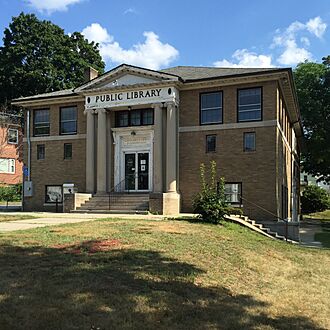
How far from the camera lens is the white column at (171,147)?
75.3 ft

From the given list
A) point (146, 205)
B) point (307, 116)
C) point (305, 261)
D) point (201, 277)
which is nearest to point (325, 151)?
point (307, 116)

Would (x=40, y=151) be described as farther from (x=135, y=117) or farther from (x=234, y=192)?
(x=234, y=192)

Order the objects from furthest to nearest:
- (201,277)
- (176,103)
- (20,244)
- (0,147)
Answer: (0,147) → (176,103) → (20,244) → (201,277)

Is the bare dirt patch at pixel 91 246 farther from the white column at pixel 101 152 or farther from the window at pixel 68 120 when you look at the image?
the window at pixel 68 120

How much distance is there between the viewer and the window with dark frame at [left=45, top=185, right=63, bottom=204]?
26.6 meters

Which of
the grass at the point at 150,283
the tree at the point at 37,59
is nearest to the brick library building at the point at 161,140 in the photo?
the grass at the point at 150,283

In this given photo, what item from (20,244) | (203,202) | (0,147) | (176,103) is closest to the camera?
(20,244)

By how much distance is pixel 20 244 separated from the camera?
9.56m

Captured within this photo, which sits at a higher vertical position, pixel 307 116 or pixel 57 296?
pixel 307 116

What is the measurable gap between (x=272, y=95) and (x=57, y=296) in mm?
17842

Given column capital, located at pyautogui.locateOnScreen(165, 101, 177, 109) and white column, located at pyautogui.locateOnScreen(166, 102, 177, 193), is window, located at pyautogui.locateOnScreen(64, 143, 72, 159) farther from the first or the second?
column capital, located at pyautogui.locateOnScreen(165, 101, 177, 109)

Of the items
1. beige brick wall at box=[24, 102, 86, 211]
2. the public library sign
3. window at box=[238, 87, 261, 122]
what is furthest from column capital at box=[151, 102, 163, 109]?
beige brick wall at box=[24, 102, 86, 211]

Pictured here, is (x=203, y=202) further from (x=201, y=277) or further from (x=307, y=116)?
(x=307, y=116)

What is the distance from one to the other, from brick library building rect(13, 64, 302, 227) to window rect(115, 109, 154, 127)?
6cm
